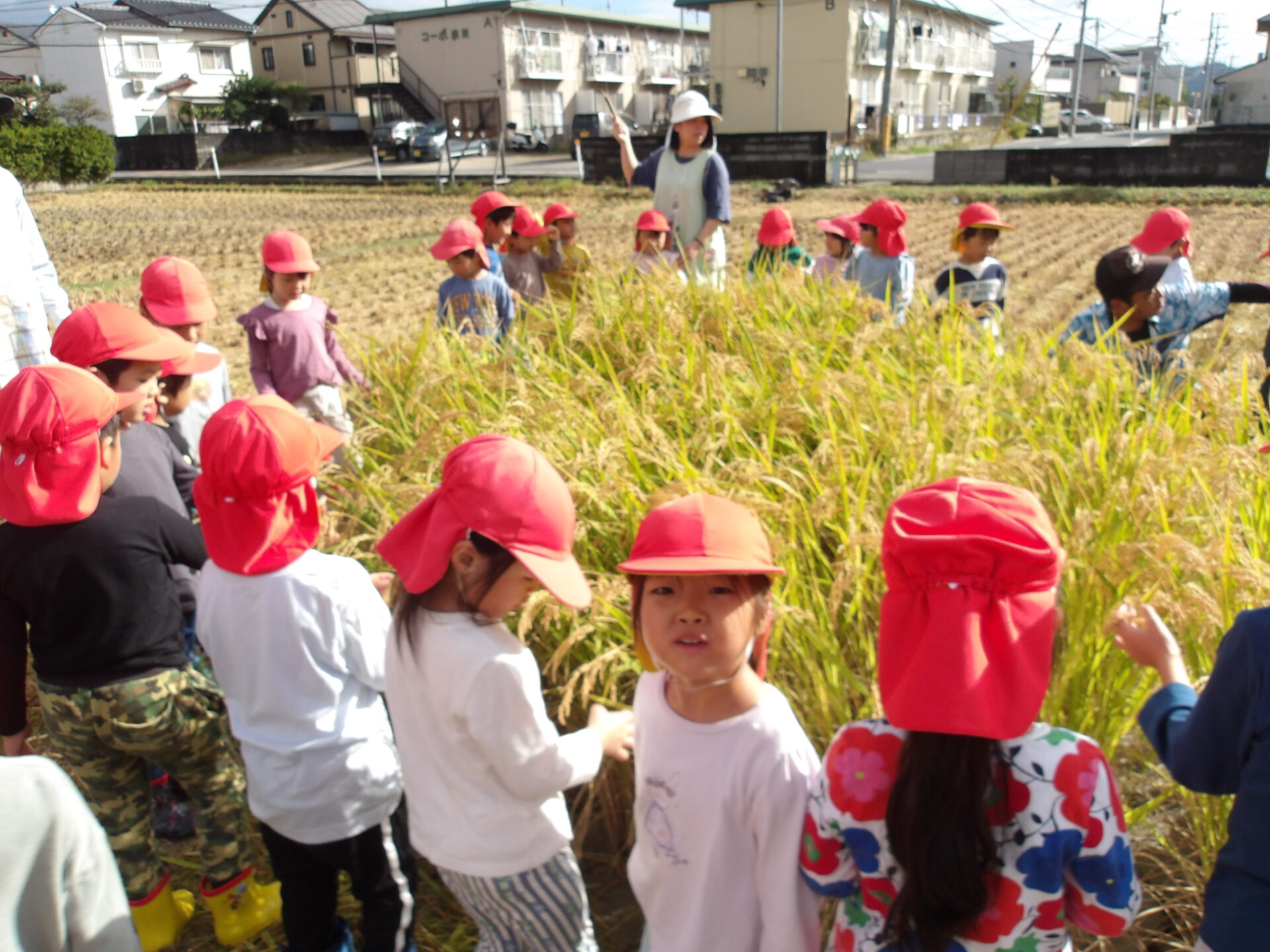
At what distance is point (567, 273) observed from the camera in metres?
5.33

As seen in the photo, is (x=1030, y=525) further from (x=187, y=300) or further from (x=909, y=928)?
(x=187, y=300)

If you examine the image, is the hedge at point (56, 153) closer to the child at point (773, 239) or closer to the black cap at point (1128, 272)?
Answer: the child at point (773, 239)

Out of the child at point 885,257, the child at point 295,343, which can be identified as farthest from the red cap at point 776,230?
the child at point 295,343

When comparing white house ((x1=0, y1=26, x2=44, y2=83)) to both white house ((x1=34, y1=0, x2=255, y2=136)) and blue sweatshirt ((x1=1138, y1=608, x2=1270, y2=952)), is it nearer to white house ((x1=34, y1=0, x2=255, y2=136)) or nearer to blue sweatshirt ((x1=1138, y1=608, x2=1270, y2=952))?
white house ((x1=34, y1=0, x2=255, y2=136))

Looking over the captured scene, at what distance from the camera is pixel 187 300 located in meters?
3.49

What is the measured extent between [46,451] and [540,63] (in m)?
51.4

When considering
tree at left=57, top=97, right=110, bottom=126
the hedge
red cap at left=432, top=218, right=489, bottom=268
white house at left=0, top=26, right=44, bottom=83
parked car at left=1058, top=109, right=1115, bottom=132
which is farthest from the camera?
parked car at left=1058, top=109, right=1115, bottom=132

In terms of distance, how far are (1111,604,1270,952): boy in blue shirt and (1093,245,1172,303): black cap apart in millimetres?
2719

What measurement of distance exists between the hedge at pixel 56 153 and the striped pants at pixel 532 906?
3299 cm

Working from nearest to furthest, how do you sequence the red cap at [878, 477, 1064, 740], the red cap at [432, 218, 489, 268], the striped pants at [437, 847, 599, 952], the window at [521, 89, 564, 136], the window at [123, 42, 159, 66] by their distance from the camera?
the red cap at [878, 477, 1064, 740]
the striped pants at [437, 847, 599, 952]
the red cap at [432, 218, 489, 268]
the window at [521, 89, 564, 136]
the window at [123, 42, 159, 66]

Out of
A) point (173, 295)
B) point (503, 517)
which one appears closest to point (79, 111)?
point (173, 295)

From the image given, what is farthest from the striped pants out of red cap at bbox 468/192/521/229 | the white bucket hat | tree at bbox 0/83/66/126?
tree at bbox 0/83/66/126

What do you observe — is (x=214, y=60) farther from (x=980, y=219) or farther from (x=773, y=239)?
(x=980, y=219)

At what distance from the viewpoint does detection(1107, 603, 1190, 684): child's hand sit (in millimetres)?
1427
